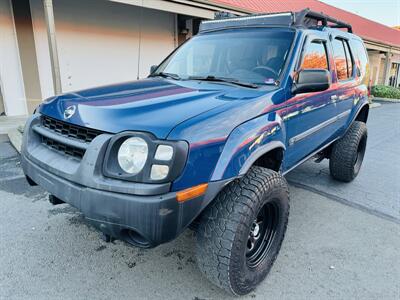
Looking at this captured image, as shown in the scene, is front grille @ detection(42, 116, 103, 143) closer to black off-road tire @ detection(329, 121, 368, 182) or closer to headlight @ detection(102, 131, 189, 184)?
headlight @ detection(102, 131, 189, 184)

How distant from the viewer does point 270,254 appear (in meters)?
2.43

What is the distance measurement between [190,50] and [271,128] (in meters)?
1.51

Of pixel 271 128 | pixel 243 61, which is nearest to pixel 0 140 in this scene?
pixel 243 61

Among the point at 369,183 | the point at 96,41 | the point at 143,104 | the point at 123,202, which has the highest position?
the point at 96,41

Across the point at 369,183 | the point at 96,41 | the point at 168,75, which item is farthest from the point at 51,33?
the point at 369,183

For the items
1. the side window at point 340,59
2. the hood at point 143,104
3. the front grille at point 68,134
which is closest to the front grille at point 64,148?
the front grille at point 68,134

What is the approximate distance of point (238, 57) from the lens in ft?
9.44

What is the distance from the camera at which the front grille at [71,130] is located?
1914mm

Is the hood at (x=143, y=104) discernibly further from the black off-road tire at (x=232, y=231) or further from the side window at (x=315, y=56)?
the side window at (x=315, y=56)

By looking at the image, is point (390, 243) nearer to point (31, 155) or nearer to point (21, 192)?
point (31, 155)

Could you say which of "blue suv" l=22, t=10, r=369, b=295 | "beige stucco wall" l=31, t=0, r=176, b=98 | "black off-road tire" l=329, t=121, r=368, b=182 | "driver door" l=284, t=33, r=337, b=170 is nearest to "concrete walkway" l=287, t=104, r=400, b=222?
"black off-road tire" l=329, t=121, r=368, b=182

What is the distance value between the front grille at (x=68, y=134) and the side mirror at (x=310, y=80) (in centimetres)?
167

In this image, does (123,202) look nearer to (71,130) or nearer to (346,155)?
(71,130)

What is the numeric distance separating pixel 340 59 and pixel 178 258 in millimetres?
2964
